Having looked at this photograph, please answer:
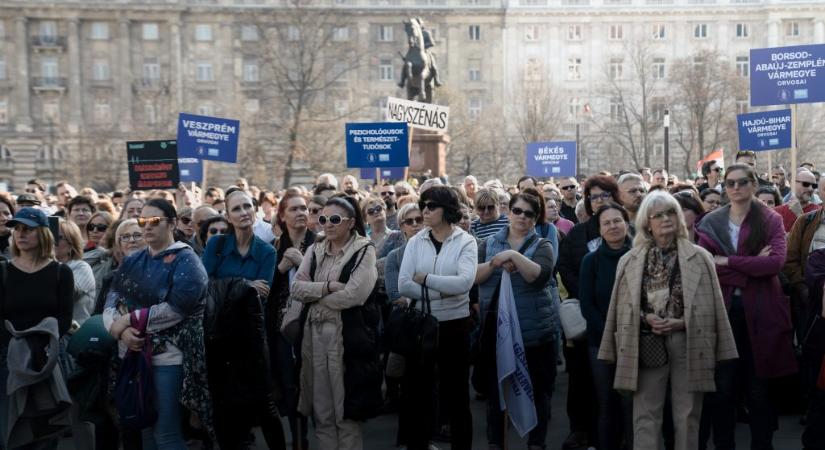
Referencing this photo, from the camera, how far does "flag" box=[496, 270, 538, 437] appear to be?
7367 millimetres

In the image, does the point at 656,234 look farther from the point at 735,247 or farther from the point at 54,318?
the point at 54,318

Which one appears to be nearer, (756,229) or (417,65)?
(756,229)

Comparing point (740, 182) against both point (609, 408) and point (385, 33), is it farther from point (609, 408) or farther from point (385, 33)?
point (385, 33)

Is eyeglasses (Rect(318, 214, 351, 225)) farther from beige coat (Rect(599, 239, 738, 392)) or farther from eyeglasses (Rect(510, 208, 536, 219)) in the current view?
beige coat (Rect(599, 239, 738, 392))

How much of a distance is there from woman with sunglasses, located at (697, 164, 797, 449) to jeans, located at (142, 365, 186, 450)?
391 centimetres

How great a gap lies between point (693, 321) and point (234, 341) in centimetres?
323

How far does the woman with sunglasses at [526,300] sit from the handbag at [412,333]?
672mm

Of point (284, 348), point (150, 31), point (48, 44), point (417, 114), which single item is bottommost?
point (284, 348)

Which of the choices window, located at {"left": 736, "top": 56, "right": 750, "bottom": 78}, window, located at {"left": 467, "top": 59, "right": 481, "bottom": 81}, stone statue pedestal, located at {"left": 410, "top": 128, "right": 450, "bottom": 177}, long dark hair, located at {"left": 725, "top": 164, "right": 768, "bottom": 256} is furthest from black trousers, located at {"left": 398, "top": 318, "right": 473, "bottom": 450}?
window, located at {"left": 736, "top": 56, "right": 750, "bottom": 78}

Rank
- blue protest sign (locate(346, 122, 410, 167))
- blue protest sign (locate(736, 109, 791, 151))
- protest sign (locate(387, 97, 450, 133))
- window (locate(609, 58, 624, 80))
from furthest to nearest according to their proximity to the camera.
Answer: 1. window (locate(609, 58, 624, 80))
2. protest sign (locate(387, 97, 450, 133))
3. blue protest sign (locate(736, 109, 791, 151))
4. blue protest sign (locate(346, 122, 410, 167))

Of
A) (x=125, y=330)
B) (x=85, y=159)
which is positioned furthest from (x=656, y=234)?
(x=85, y=159)

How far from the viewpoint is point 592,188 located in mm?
8086

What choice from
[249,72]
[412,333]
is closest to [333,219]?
[412,333]

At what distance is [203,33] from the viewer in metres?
78.4
